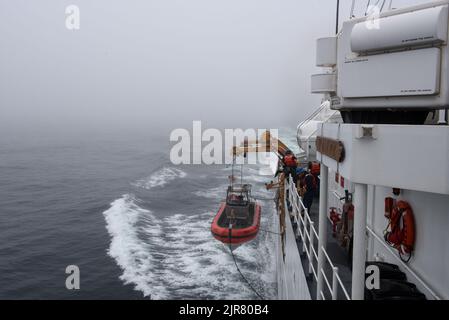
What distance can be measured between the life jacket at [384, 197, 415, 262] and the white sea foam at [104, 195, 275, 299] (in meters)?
11.1

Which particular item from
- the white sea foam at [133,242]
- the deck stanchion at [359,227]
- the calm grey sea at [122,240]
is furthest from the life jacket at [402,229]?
the white sea foam at [133,242]

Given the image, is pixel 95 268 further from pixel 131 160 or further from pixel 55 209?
pixel 131 160

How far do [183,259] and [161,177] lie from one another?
2470 centimetres

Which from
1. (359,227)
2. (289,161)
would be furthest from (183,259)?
(359,227)

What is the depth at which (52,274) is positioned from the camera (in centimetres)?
1786

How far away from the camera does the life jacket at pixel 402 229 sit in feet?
16.9

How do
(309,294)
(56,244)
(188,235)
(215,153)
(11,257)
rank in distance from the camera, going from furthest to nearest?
(215,153)
(188,235)
(56,244)
(11,257)
(309,294)

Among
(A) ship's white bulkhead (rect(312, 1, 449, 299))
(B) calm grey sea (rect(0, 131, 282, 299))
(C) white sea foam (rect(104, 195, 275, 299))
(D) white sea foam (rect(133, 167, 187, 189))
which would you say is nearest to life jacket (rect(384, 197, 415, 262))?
(A) ship's white bulkhead (rect(312, 1, 449, 299))

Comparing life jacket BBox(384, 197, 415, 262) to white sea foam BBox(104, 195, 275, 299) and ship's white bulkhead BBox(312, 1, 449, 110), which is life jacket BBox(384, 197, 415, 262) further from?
white sea foam BBox(104, 195, 275, 299)

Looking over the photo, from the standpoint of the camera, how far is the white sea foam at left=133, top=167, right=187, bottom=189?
38688 millimetres
